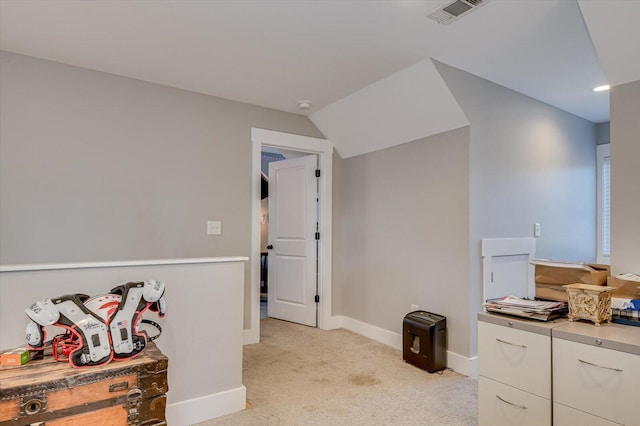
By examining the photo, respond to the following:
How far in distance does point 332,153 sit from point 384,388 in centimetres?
266

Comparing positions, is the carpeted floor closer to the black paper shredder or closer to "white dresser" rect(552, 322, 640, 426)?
the black paper shredder

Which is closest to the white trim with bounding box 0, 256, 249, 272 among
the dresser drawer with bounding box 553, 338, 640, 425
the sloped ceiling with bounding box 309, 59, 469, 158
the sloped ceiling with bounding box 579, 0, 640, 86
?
the dresser drawer with bounding box 553, 338, 640, 425

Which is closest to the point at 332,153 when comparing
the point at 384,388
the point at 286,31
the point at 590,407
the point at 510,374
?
the point at 286,31

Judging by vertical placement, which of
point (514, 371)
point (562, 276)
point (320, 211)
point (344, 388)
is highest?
point (320, 211)

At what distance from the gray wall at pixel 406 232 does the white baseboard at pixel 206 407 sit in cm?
180

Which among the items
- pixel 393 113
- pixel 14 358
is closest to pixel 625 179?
pixel 393 113

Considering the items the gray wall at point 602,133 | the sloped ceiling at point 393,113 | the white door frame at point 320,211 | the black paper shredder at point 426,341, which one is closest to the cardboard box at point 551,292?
the black paper shredder at point 426,341

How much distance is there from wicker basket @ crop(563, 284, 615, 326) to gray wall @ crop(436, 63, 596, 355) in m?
1.28

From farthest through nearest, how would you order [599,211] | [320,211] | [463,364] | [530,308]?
1. [320,211]
2. [599,211]
3. [463,364]
4. [530,308]

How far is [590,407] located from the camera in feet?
5.15

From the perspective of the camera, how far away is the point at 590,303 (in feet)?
5.82

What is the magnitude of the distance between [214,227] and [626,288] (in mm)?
3146

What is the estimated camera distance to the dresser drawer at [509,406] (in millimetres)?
1730

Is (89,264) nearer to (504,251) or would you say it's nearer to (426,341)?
(426,341)
